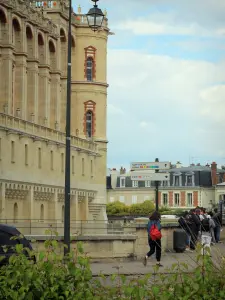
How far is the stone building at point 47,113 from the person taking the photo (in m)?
63.1

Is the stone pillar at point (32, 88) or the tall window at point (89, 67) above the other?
the tall window at point (89, 67)

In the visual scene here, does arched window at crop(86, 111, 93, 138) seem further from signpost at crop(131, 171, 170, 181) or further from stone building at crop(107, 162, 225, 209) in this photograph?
stone building at crop(107, 162, 225, 209)

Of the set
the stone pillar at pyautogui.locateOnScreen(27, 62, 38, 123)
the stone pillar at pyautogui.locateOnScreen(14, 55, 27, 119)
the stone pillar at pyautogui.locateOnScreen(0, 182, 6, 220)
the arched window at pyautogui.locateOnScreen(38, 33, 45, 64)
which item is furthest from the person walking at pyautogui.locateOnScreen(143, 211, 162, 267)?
the arched window at pyautogui.locateOnScreen(38, 33, 45, 64)

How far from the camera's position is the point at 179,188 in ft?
598

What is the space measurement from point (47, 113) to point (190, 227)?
36.5 metres

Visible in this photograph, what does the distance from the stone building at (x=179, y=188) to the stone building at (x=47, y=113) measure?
96.9m

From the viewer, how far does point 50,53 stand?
263ft

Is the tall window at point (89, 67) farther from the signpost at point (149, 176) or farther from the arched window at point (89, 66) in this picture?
the signpost at point (149, 176)

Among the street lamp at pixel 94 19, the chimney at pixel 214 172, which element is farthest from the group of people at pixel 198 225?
the chimney at pixel 214 172

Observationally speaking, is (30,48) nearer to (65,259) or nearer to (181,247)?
(181,247)

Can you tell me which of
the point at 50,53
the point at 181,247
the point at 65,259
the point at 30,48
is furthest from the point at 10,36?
the point at 65,259

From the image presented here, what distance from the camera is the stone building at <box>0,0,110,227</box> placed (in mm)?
63125

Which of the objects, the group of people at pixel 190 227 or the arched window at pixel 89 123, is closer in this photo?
the group of people at pixel 190 227

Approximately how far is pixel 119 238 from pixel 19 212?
84.4 ft
